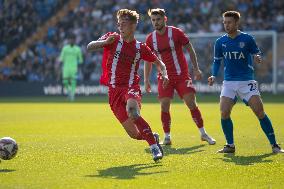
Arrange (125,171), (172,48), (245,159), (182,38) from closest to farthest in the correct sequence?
(125,171) → (245,159) → (182,38) → (172,48)

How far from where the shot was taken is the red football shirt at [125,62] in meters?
10.0

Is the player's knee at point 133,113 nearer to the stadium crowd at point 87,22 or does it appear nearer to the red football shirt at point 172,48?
the red football shirt at point 172,48

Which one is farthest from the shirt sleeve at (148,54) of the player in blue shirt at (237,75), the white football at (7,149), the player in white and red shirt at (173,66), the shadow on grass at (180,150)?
the player in white and red shirt at (173,66)

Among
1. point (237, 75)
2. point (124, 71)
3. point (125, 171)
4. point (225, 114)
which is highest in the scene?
point (124, 71)

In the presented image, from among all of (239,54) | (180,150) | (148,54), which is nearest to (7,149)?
(148,54)

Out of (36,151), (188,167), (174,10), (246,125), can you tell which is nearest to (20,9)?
(174,10)

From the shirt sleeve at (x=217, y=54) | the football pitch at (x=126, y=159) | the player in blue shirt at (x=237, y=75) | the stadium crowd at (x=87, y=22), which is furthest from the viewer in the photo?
the stadium crowd at (x=87, y=22)

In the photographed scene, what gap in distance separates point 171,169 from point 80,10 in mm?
27817

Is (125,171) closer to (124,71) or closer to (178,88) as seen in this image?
(124,71)

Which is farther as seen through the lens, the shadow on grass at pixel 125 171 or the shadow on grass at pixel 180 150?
the shadow on grass at pixel 180 150

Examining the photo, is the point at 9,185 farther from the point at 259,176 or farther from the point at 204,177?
the point at 259,176

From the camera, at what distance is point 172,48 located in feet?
42.2

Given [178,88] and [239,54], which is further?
[178,88]

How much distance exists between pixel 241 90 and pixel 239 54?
0.57 m
